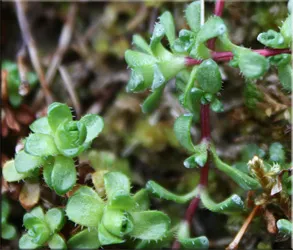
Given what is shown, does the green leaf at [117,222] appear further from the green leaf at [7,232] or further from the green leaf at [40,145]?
the green leaf at [7,232]

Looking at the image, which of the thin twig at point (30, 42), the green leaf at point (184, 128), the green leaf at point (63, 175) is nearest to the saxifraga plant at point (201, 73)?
the green leaf at point (184, 128)

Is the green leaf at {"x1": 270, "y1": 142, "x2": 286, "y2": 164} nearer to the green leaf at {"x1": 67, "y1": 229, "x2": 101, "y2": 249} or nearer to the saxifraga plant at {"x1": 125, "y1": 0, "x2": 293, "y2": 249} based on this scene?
the saxifraga plant at {"x1": 125, "y1": 0, "x2": 293, "y2": 249}

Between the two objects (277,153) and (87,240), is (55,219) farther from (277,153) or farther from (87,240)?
(277,153)

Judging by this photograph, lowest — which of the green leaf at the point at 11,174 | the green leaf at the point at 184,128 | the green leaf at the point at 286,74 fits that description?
the green leaf at the point at 11,174

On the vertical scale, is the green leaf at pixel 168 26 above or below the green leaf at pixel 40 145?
above

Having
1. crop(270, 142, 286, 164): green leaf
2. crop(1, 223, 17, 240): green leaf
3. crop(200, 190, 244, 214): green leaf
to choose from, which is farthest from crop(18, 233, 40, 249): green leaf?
crop(270, 142, 286, 164): green leaf
